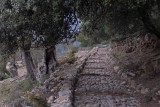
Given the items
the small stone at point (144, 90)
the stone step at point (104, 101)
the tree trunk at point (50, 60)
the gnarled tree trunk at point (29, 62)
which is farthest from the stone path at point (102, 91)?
the gnarled tree trunk at point (29, 62)

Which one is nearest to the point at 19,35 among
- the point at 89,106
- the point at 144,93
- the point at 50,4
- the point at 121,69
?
the point at 50,4

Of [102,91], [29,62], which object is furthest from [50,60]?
[102,91]

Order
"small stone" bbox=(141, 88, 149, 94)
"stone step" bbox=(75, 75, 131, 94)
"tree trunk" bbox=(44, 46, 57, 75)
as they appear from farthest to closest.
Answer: "tree trunk" bbox=(44, 46, 57, 75), "stone step" bbox=(75, 75, 131, 94), "small stone" bbox=(141, 88, 149, 94)

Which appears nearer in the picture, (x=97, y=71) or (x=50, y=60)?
(x=50, y=60)

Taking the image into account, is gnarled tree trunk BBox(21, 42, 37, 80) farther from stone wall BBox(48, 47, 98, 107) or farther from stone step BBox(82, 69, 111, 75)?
stone wall BBox(48, 47, 98, 107)

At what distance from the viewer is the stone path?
11750 mm

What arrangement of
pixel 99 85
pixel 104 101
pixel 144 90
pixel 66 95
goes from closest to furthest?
pixel 104 101 < pixel 66 95 < pixel 144 90 < pixel 99 85

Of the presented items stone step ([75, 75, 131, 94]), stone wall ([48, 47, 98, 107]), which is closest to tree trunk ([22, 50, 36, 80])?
stone step ([75, 75, 131, 94])

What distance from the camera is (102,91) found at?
45.4ft

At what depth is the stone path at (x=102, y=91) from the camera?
11.8 meters

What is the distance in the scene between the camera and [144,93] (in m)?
12.8

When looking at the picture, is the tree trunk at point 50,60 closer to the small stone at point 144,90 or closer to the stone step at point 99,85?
the stone step at point 99,85

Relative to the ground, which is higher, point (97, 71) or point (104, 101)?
point (104, 101)

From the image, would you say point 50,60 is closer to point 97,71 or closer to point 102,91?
point 97,71
